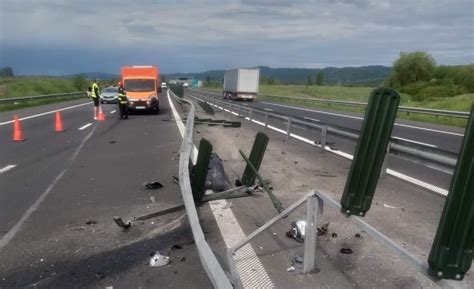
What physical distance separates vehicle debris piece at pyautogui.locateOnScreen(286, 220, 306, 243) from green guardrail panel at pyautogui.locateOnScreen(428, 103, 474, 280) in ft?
A: 9.11

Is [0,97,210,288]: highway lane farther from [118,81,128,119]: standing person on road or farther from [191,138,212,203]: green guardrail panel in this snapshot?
[118,81,128,119]: standing person on road

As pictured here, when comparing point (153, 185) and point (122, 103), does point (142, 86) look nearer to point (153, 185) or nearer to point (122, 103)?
point (122, 103)

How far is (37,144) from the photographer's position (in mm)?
15234

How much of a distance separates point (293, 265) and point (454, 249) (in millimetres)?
2284

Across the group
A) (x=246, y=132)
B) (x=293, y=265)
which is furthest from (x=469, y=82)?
(x=293, y=265)

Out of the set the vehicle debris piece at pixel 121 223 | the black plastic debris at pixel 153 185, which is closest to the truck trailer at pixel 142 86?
the black plastic debris at pixel 153 185

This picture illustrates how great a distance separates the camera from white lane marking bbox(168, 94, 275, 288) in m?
4.41

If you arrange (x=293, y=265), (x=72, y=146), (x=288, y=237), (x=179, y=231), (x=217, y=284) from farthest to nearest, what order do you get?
(x=72, y=146) → (x=179, y=231) → (x=288, y=237) → (x=293, y=265) → (x=217, y=284)

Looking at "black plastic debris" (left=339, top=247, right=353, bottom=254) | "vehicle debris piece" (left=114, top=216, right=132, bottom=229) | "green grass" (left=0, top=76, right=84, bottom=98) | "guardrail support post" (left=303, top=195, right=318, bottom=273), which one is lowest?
"green grass" (left=0, top=76, right=84, bottom=98)

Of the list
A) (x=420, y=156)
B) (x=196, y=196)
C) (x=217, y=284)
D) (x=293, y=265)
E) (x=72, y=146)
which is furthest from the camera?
(x=72, y=146)

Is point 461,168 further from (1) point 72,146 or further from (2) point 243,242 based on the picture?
(1) point 72,146

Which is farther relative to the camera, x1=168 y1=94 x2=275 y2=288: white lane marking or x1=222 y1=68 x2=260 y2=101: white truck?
x1=222 y1=68 x2=260 y2=101: white truck

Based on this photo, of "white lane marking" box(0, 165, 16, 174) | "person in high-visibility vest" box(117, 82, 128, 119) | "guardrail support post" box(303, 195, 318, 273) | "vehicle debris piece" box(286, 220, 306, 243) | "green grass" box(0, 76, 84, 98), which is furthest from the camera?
"green grass" box(0, 76, 84, 98)

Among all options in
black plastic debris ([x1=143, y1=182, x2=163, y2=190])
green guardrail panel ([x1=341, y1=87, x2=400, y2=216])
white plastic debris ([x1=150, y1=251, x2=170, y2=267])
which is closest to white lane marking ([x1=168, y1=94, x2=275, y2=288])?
white plastic debris ([x1=150, y1=251, x2=170, y2=267])
